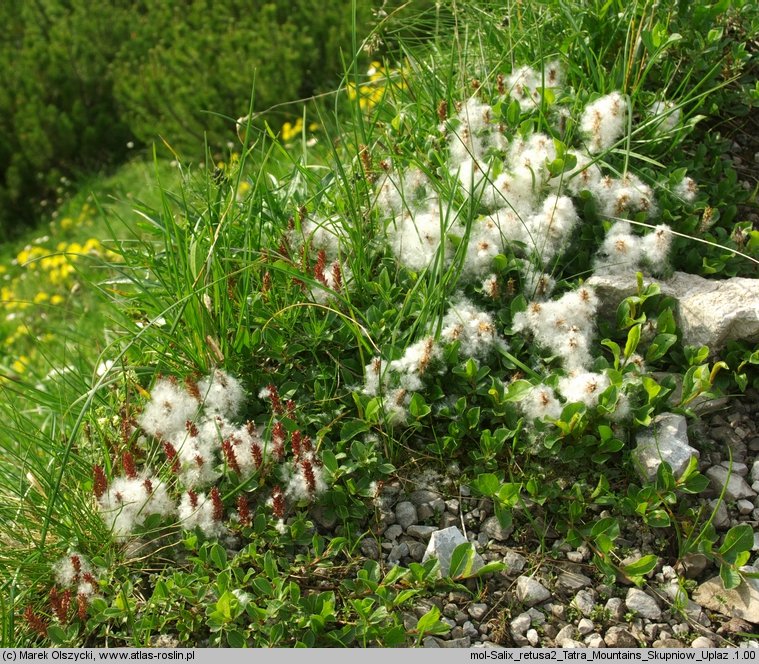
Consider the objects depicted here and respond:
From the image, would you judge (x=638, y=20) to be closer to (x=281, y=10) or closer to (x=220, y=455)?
(x=220, y=455)

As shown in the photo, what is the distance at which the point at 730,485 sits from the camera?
8.31 feet

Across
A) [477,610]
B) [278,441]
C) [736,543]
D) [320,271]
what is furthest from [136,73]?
[736,543]

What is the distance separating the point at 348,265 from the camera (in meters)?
3.03

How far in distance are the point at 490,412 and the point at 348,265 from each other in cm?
79

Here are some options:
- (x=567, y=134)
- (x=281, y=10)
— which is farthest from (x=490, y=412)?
(x=281, y=10)

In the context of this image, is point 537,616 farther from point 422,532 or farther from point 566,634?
point 422,532

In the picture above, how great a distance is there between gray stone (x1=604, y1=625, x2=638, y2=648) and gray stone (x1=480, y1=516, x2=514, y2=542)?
0.40 meters

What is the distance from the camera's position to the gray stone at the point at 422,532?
2494 millimetres

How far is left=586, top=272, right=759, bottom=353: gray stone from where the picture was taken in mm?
2725

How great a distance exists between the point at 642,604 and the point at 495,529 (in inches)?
18.3

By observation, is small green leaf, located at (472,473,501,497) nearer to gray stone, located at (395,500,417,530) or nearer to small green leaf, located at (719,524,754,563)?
gray stone, located at (395,500,417,530)

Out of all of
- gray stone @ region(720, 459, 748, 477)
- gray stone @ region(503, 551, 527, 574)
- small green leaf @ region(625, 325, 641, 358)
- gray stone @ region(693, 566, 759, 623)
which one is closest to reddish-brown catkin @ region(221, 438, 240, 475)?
gray stone @ region(503, 551, 527, 574)

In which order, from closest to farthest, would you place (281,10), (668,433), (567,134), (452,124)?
(668,433)
(567,134)
(452,124)
(281,10)

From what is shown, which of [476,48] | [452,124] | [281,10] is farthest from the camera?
[281,10]
